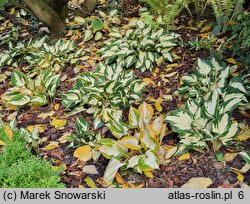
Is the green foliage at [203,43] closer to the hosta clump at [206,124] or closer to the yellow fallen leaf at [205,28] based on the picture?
the yellow fallen leaf at [205,28]

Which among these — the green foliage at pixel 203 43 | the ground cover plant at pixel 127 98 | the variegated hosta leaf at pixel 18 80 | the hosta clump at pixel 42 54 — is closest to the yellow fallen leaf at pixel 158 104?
the ground cover plant at pixel 127 98

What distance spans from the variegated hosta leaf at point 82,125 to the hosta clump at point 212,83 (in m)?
0.86

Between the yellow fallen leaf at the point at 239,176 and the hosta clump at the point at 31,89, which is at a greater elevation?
the hosta clump at the point at 31,89

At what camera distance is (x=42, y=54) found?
407 cm

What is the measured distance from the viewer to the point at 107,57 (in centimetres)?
383

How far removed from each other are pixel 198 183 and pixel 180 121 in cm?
47

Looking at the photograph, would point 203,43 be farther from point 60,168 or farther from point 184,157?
point 60,168

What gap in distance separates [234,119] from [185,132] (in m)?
0.49

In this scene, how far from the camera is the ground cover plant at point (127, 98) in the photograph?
2.61 meters

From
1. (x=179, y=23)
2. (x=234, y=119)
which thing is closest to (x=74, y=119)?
(x=234, y=119)

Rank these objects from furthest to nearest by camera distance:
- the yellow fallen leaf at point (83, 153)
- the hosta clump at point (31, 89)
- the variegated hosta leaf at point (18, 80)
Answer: the variegated hosta leaf at point (18, 80) → the hosta clump at point (31, 89) → the yellow fallen leaf at point (83, 153)

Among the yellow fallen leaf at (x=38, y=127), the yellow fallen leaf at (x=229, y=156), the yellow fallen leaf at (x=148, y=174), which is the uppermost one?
the yellow fallen leaf at (x=38, y=127)

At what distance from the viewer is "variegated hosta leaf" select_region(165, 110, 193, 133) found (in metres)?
2.69

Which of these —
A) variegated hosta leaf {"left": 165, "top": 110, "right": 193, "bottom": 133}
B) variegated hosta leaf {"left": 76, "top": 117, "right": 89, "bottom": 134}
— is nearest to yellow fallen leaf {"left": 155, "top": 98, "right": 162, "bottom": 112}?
variegated hosta leaf {"left": 165, "top": 110, "right": 193, "bottom": 133}
